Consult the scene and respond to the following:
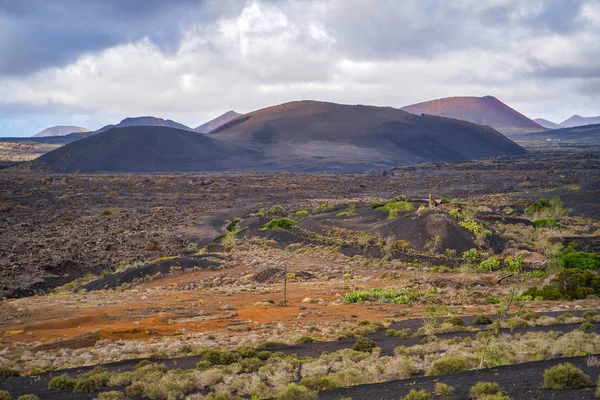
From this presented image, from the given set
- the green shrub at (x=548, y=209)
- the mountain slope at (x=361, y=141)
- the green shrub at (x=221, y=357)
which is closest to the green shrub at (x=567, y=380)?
the green shrub at (x=221, y=357)

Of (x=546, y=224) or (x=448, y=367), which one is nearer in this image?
(x=448, y=367)

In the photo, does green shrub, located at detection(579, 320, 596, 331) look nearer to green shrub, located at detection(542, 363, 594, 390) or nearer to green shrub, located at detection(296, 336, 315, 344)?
green shrub, located at detection(542, 363, 594, 390)

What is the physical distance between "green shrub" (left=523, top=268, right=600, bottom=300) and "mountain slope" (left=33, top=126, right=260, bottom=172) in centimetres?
12045

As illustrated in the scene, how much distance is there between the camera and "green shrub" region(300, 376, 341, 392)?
10117 millimetres

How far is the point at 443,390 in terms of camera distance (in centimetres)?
895

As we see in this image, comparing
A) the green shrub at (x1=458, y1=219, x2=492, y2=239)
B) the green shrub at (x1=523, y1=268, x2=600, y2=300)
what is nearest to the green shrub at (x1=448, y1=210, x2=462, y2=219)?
the green shrub at (x1=458, y1=219, x2=492, y2=239)

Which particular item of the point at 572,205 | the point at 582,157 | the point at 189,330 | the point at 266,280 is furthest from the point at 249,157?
the point at 189,330

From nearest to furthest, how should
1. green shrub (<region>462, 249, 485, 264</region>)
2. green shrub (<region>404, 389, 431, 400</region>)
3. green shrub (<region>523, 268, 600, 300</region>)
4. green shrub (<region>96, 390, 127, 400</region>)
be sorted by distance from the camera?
green shrub (<region>404, 389, 431, 400</region>)
green shrub (<region>96, 390, 127, 400</region>)
green shrub (<region>523, 268, 600, 300</region>)
green shrub (<region>462, 249, 485, 264</region>)

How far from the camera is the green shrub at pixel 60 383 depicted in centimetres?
1081

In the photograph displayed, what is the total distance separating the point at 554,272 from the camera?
76.2 feet

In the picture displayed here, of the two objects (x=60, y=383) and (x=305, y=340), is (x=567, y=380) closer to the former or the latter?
(x=305, y=340)

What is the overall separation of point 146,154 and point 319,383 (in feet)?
456

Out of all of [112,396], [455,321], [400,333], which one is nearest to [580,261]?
[455,321]

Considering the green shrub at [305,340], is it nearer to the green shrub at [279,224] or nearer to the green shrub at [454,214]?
the green shrub at [454,214]
